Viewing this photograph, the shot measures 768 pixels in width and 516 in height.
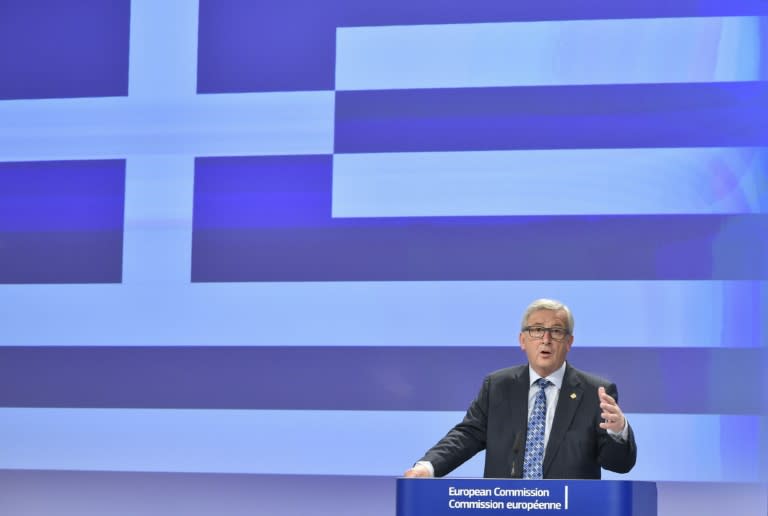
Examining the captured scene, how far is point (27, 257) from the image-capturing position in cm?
466

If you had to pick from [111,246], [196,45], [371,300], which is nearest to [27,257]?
[111,246]

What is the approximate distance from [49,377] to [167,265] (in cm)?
66

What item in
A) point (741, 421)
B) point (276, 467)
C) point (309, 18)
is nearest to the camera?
point (741, 421)

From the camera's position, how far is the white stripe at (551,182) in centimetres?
415

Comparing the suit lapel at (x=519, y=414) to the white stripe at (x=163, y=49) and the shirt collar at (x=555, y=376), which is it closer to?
the shirt collar at (x=555, y=376)

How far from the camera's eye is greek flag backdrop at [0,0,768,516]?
4.14 m

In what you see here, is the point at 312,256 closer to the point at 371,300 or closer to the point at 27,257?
the point at 371,300

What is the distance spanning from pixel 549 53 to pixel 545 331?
5.03 feet

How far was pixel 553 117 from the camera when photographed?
14.2ft

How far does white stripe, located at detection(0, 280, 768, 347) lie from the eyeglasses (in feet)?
3.22

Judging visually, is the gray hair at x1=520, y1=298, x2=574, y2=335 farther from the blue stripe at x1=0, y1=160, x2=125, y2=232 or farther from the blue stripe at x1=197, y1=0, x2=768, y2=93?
the blue stripe at x1=0, y1=160, x2=125, y2=232

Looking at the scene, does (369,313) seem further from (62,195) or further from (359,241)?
(62,195)

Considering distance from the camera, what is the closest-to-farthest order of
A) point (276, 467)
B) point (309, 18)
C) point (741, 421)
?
point (741, 421) < point (276, 467) < point (309, 18)

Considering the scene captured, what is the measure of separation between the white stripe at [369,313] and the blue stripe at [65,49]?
837 mm
